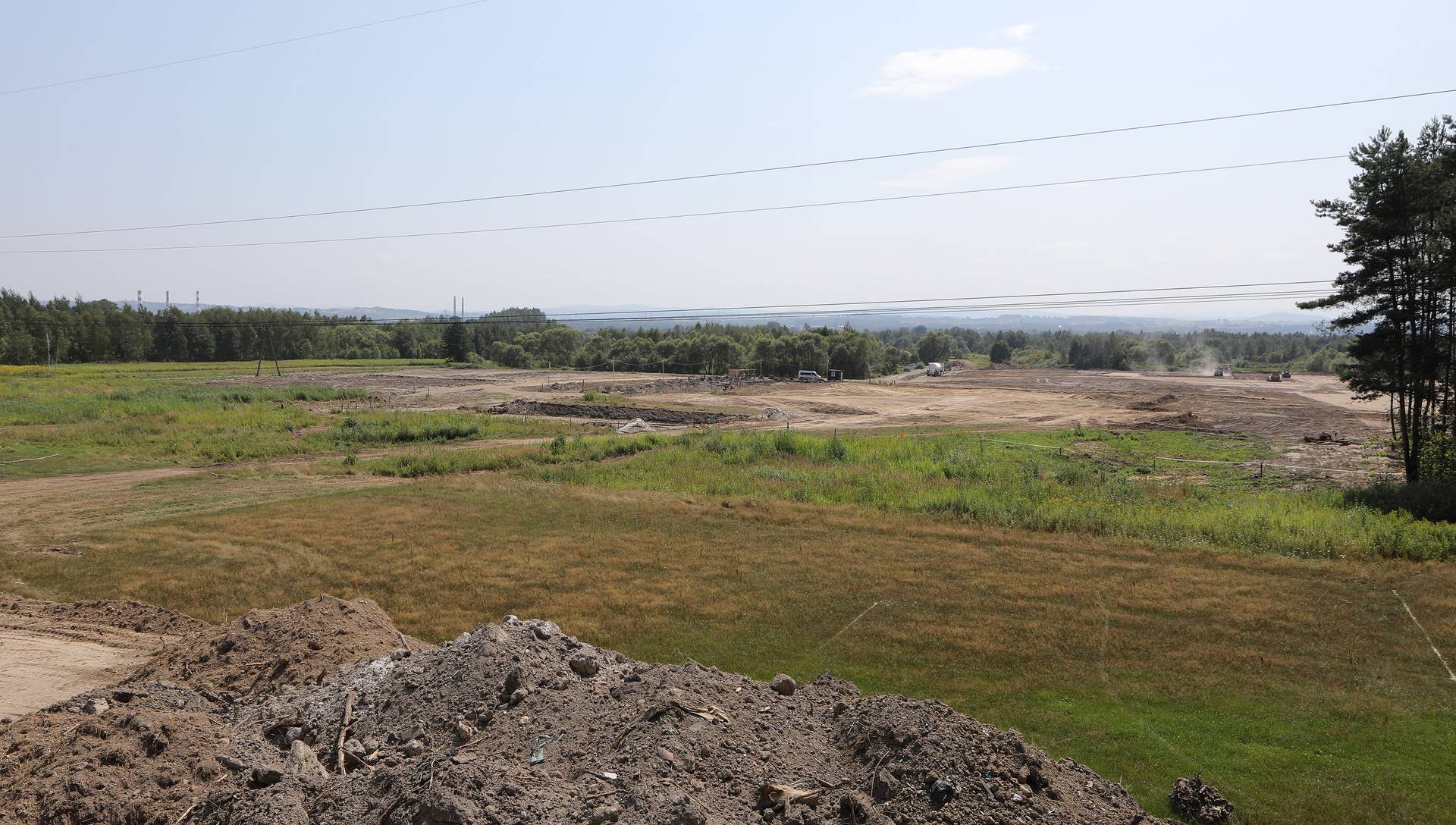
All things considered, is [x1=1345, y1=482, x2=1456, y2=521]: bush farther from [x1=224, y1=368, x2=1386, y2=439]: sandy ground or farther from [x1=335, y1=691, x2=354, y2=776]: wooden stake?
[x1=335, y1=691, x2=354, y2=776]: wooden stake

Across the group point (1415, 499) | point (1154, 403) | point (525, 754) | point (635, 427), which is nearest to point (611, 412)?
point (635, 427)

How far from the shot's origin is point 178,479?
30797 mm

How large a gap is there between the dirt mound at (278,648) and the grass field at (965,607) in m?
2.74

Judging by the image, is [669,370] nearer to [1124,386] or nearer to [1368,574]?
[1124,386]

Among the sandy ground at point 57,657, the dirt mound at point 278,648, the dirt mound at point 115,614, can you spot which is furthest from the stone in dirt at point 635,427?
the dirt mound at point 278,648

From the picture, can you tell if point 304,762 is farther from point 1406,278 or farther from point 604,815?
point 1406,278

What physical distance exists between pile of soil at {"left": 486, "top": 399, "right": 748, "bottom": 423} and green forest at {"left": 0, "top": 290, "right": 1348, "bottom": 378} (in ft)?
64.3

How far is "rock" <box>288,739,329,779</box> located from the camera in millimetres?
7934

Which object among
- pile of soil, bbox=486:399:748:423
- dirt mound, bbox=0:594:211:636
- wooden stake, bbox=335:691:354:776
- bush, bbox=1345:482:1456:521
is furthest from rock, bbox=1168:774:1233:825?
pile of soil, bbox=486:399:748:423

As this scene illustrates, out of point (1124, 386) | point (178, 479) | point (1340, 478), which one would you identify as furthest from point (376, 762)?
point (1124, 386)

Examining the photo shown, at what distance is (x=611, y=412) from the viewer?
58.5 m

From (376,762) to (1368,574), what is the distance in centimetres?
1960

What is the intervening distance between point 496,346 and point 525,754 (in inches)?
4734

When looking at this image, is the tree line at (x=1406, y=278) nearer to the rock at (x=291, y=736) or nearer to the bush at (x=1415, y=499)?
the bush at (x=1415, y=499)
